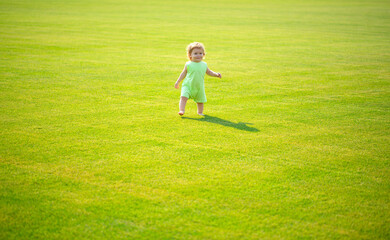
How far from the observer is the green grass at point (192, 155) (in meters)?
3.20

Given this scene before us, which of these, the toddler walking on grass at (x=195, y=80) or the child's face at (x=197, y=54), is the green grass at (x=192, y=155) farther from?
the child's face at (x=197, y=54)

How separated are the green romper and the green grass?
1.09 feet

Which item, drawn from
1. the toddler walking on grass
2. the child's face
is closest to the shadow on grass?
the toddler walking on grass

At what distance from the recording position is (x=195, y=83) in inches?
255

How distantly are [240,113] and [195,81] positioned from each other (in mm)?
938

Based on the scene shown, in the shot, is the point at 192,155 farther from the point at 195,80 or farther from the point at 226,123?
the point at 195,80

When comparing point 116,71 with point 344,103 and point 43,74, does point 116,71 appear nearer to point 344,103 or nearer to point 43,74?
point 43,74

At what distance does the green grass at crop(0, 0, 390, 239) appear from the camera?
3199 mm

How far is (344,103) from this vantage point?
7.18 meters

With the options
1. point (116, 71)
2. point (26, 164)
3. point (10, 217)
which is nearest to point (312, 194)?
point (10, 217)

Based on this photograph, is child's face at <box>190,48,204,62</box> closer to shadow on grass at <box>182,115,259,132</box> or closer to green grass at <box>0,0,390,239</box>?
green grass at <box>0,0,390,239</box>

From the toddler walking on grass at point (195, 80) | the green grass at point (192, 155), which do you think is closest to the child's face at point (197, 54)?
the toddler walking on grass at point (195, 80)

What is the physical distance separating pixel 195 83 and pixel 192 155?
85.5 inches

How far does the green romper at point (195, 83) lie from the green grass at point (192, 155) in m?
0.33
